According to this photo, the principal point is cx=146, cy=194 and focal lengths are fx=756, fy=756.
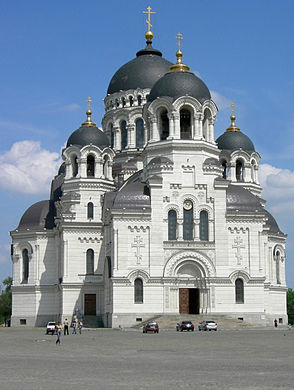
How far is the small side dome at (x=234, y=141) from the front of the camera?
75.8 meters

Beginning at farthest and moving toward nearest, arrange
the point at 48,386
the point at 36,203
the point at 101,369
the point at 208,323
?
the point at 36,203 → the point at 208,323 → the point at 101,369 → the point at 48,386

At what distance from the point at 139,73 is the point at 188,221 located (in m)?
22.6

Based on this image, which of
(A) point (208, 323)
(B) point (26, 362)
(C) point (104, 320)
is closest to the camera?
(B) point (26, 362)

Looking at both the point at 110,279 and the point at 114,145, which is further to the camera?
the point at 114,145

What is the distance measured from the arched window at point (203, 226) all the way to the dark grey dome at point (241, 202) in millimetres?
2088


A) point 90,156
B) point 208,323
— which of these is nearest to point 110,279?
point 208,323

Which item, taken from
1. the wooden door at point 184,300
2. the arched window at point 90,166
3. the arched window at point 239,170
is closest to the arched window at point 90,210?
the arched window at point 90,166

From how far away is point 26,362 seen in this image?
1003 inches

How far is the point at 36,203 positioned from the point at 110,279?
19596mm

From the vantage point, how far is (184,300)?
2421 inches

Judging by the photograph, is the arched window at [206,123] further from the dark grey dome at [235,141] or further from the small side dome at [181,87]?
the dark grey dome at [235,141]

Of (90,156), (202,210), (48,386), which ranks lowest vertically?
(48,386)

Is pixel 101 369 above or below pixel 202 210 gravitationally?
below

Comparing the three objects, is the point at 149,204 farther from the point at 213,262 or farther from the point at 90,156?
the point at 90,156
